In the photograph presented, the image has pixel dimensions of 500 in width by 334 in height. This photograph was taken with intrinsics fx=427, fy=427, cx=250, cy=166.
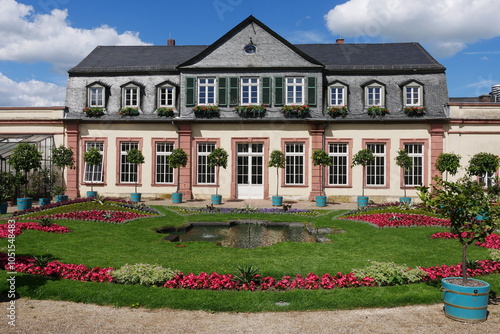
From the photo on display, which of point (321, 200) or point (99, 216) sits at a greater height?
point (321, 200)

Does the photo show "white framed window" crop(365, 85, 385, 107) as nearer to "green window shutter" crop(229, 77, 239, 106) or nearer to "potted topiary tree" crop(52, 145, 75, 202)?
"green window shutter" crop(229, 77, 239, 106)

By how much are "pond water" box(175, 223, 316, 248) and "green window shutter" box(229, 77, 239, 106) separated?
10320 mm

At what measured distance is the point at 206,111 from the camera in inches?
962

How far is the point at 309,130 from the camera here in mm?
24266

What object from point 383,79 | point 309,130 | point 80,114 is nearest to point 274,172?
point 309,130

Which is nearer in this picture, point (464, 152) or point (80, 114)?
point (464, 152)

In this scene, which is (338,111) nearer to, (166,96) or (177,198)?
(166,96)

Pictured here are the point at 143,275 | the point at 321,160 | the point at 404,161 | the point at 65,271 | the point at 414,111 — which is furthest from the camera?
the point at 414,111

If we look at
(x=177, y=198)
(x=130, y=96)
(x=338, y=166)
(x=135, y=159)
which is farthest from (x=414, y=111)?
(x=130, y=96)

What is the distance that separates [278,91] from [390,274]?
17420 millimetres

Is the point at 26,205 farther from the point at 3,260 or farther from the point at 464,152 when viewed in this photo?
the point at 464,152

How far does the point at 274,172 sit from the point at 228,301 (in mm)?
17585

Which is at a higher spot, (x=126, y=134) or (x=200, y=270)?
(x=126, y=134)

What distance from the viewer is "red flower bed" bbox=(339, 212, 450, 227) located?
1523 cm
